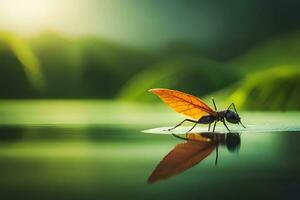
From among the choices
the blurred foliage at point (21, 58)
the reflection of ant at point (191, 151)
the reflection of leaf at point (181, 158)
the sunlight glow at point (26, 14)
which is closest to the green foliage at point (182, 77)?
the blurred foliage at point (21, 58)

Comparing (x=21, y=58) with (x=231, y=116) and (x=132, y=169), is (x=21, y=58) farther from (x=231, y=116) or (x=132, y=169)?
(x=132, y=169)

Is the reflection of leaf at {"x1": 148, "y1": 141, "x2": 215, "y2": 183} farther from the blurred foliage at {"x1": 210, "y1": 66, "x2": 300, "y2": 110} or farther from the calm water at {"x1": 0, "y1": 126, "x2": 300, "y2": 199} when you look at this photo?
the blurred foliage at {"x1": 210, "y1": 66, "x2": 300, "y2": 110}

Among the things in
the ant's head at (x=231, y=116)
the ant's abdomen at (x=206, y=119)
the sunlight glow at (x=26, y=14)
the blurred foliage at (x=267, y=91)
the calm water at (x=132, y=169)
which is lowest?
the calm water at (x=132, y=169)

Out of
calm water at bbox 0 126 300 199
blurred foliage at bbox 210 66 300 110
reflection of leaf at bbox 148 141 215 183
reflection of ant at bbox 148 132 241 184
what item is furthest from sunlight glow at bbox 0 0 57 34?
reflection of leaf at bbox 148 141 215 183

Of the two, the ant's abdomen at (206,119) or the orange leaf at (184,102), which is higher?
the orange leaf at (184,102)

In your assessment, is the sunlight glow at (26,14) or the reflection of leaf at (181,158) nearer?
the reflection of leaf at (181,158)

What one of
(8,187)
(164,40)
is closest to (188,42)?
(164,40)

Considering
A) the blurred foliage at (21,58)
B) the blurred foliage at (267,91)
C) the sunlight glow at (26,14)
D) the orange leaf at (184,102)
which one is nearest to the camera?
the orange leaf at (184,102)

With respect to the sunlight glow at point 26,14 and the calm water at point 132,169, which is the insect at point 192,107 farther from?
the sunlight glow at point 26,14

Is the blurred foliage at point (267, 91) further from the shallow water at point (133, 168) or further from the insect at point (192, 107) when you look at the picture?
the insect at point (192, 107)

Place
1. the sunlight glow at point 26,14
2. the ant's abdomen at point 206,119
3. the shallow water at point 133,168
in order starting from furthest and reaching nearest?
the sunlight glow at point 26,14
the ant's abdomen at point 206,119
the shallow water at point 133,168
